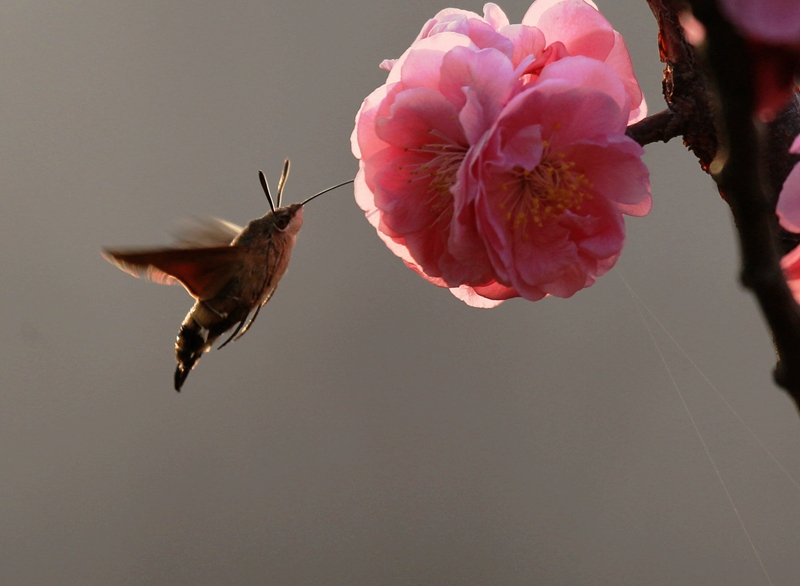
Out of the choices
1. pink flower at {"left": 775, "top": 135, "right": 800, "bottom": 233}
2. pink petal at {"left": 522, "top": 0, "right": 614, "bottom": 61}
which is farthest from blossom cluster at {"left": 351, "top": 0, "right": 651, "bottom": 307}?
pink flower at {"left": 775, "top": 135, "right": 800, "bottom": 233}

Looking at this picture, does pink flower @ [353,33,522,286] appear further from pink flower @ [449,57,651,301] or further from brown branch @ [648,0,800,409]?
brown branch @ [648,0,800,409]

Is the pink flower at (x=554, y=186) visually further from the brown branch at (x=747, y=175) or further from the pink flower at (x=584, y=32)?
the brown branch at (x=747, y=175)

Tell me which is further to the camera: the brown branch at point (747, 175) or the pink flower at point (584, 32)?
the pink flower at point (584, 32)

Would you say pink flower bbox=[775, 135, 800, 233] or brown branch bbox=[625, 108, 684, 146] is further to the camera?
brown branch bbox=[625, 108, 684, 146]

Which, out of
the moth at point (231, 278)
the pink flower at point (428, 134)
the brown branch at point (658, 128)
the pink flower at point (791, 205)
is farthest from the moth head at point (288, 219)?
the pink flower at point (791, 205)

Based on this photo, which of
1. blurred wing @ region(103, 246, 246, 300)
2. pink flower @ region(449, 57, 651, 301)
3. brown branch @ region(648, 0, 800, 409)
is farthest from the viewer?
blurred wing @ region(103, 246, 246, 300)

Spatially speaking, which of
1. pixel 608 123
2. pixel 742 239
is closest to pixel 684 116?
pixel 608 123

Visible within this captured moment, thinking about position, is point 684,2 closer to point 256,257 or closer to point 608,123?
point 608,123

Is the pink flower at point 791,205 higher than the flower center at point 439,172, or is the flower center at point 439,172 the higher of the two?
the flower center at point 439,172
